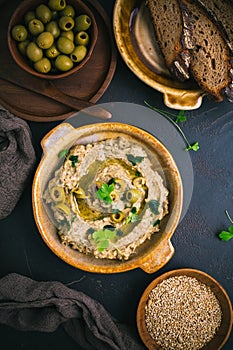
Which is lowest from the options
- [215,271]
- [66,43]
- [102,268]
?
[215,271]

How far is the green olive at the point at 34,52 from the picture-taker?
262 centimetres

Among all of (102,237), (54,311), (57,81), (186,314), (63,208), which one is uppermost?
(57,81)

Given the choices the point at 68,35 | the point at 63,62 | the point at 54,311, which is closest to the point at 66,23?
the point at 68,35

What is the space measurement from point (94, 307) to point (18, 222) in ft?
1.70

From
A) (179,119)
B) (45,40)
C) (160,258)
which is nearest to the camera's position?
(45,40)

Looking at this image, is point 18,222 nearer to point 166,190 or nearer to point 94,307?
point 94,307

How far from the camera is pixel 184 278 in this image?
113 inches

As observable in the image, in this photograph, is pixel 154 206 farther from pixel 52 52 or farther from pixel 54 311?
pixel 52 52

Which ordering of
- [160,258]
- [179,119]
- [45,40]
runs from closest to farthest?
[45,40], [160,258], [179,119]

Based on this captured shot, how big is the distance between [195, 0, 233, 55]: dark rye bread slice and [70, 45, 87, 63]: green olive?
0.55 meters

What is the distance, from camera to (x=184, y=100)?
270 cm

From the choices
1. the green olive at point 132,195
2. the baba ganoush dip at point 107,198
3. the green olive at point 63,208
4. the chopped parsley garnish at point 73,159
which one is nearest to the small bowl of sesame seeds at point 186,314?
the baba ganoush dip at point 107,198

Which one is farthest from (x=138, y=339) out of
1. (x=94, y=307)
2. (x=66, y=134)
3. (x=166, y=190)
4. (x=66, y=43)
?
(x=66, y=43)

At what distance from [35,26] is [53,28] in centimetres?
8
